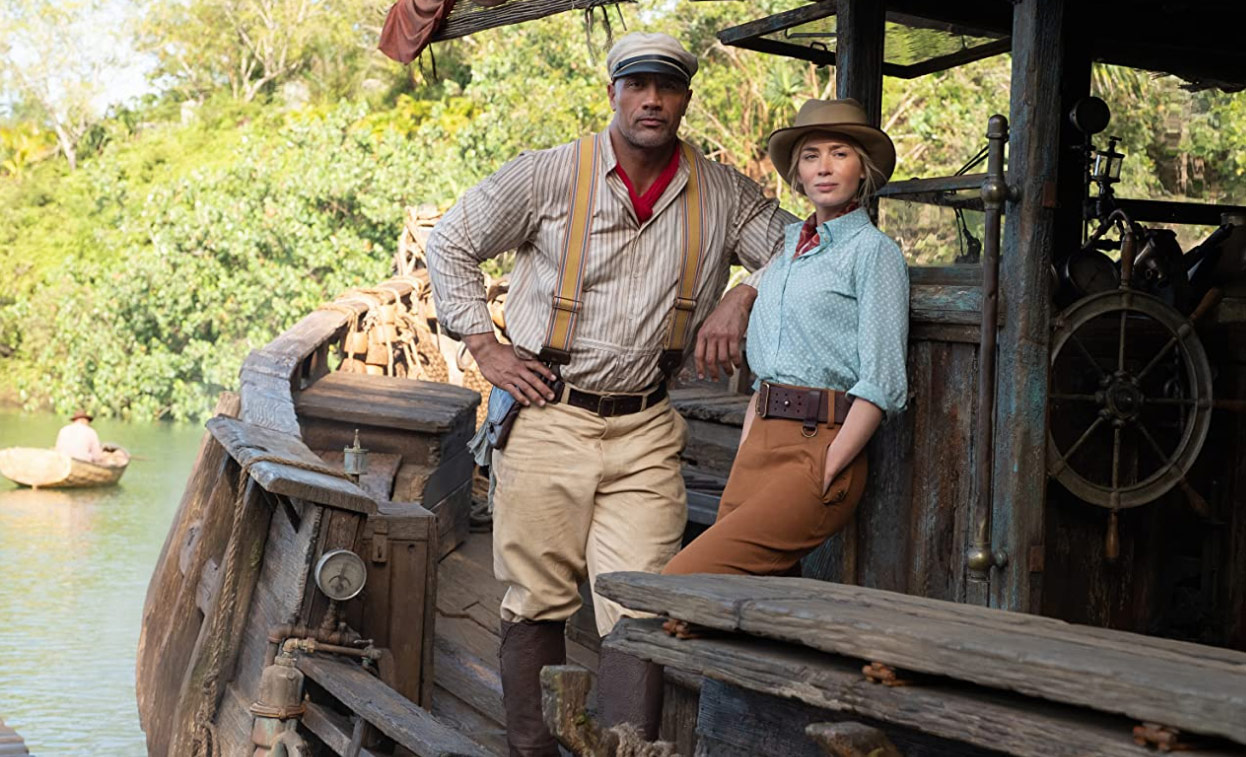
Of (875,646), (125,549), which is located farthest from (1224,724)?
(125,549)

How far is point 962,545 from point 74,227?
103 ft

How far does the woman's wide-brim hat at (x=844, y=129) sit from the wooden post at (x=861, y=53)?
28.5 inches

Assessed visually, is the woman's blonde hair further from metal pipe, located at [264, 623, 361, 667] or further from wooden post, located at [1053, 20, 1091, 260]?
metal pipe, located at [264, 623, 361, 667]

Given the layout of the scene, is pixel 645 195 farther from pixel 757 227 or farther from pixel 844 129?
pixel 844 129

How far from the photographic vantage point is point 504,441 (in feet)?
14.3

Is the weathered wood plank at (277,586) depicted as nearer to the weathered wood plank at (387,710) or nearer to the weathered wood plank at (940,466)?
the weathered wood plank at (387,710)

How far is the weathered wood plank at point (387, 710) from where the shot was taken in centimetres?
413

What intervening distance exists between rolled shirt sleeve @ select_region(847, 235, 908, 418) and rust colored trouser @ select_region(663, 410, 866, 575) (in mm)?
157

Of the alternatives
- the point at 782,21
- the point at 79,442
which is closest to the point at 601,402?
the point at 782,21

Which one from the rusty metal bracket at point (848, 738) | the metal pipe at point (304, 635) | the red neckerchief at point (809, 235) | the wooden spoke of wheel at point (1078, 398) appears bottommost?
the metal pipe at point (304, 635)

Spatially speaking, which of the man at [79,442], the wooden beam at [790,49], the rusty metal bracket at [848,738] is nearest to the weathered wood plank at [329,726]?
the rusty metal bracket at [848,738]

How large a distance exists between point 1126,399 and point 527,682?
1704mm

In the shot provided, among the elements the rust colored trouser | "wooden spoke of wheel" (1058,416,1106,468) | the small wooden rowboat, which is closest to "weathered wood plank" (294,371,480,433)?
the rust colored trouser

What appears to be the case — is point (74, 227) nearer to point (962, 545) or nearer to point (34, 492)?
point (34, 492)
